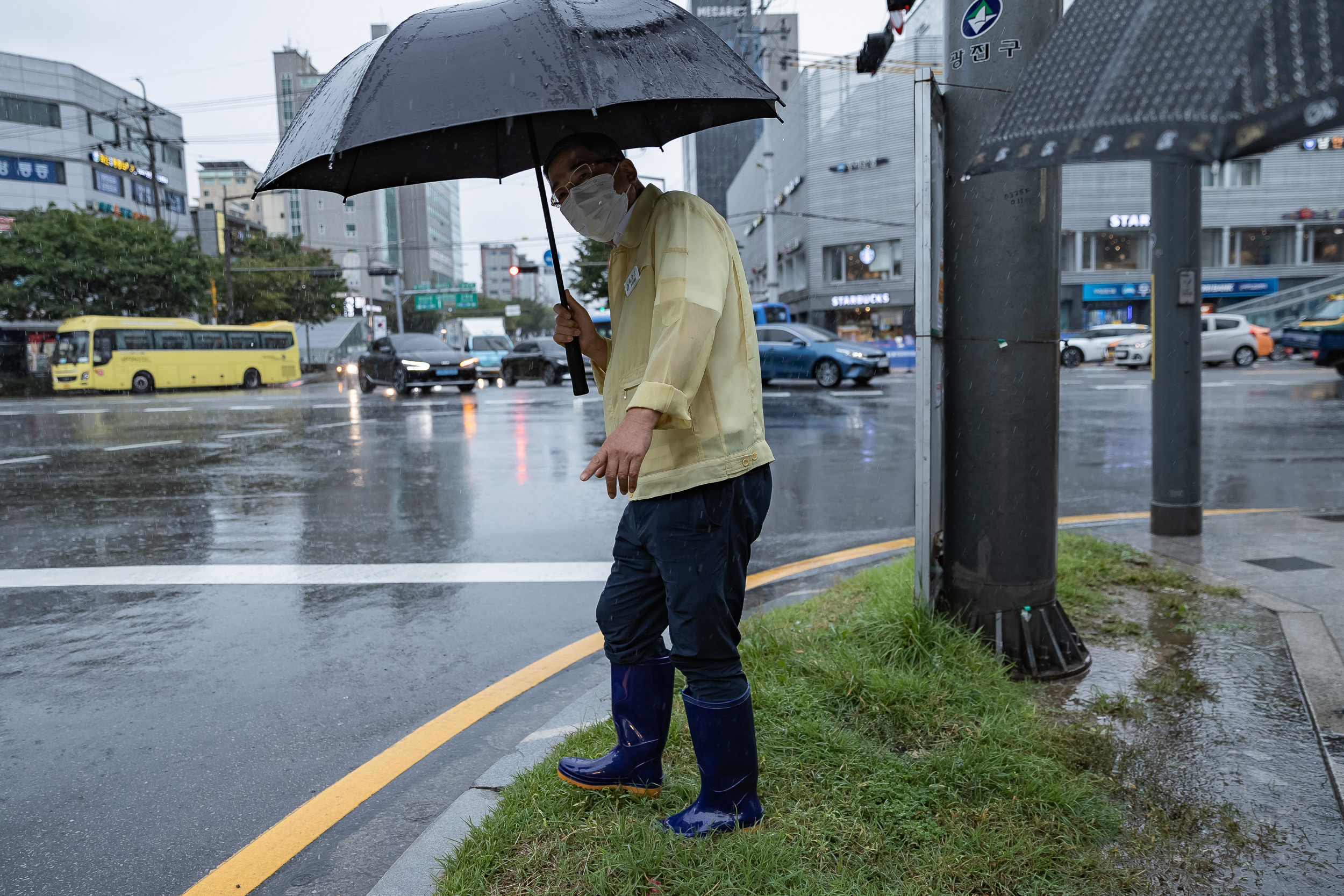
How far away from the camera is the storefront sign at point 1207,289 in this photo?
139ft

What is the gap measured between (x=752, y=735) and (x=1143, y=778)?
1.13 m

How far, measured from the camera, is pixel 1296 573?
4512 millimetres

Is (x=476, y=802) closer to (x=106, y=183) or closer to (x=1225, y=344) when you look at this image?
(x=1225, y=344)

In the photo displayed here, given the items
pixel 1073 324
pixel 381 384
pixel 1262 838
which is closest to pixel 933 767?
pixel 1262 838

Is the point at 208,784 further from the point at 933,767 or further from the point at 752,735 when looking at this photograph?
the point at 933,767

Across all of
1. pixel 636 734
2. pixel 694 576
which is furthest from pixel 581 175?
pixel 636 734

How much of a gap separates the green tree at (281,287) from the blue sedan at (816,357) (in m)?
33.0

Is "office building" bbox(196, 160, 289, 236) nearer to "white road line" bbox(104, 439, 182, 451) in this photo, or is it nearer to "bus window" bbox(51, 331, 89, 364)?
"bus window" bbox(51, 331, 89, 364)

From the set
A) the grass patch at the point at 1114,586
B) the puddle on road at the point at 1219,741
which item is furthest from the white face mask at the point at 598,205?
the grass patch at the point at 1114,586

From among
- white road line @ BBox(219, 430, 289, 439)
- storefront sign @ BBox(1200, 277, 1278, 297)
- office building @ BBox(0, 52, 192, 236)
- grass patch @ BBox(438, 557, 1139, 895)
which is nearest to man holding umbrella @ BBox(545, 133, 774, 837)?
grass patch @ BBox(438, 557, 1139, 895)

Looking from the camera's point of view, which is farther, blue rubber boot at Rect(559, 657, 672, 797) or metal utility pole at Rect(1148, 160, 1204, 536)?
metal utility pole at Rect(1148, 160, 1204, 536)

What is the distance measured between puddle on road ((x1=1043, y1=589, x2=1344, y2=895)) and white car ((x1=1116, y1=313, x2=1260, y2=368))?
25.7 metres

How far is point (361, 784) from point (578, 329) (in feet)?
5.09

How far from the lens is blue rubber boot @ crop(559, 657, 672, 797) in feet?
7.82
